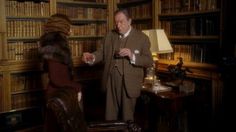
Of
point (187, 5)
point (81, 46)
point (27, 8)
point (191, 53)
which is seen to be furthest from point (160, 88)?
point (27, 8)

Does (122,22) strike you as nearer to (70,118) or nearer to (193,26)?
(193,26)

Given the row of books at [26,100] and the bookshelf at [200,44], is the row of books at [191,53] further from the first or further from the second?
the row of books at [26,100]

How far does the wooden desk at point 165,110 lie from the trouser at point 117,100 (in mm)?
302

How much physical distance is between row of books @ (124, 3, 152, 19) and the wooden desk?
1334 millimetres

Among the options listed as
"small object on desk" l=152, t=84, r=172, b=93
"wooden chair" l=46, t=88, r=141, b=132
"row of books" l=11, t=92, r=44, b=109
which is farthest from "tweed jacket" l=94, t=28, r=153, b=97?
"row of books" l=11, t=92, r=44, b=109

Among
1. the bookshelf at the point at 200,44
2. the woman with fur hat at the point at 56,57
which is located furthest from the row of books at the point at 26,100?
the bookshelf at the point at 200,44

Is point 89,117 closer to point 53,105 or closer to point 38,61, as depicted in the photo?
point 38,61

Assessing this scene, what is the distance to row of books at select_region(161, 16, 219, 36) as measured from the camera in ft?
10.2

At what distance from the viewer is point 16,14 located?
3.62 metres

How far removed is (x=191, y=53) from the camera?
335cm

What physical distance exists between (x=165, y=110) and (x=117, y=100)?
502 mm

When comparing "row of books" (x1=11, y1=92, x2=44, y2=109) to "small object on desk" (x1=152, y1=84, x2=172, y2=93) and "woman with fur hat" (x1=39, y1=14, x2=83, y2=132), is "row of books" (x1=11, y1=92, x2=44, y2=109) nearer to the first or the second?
"woman with fur hat" (x1=39, y1=14, x2=83, y2=132)

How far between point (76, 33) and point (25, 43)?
76 centimetres

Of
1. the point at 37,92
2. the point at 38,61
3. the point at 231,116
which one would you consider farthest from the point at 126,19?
the point at 37,92
